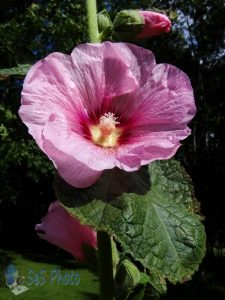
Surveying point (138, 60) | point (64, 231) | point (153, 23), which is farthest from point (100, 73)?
point (64, 231)

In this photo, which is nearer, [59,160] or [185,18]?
[59,160]

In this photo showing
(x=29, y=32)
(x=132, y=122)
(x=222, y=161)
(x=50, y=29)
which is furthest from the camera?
(x=222, y=161)

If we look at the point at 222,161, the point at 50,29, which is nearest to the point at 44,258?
the point at 222,161

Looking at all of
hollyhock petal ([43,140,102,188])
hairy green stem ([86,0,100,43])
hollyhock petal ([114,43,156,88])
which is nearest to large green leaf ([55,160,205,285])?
hollyhock petal ([43,140,102,188])

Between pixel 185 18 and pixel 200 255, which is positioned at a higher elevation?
pixel 200 255

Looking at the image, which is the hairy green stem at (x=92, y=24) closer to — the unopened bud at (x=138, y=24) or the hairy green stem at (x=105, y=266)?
the unopened bud at (x=138, y=24)

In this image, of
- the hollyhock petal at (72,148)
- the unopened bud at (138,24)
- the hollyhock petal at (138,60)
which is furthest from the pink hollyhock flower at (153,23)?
the hollyhock petal at (72,148)

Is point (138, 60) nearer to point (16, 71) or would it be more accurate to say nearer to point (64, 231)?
point (16, 71)

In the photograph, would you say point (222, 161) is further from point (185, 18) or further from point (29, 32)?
point (29, 32)
